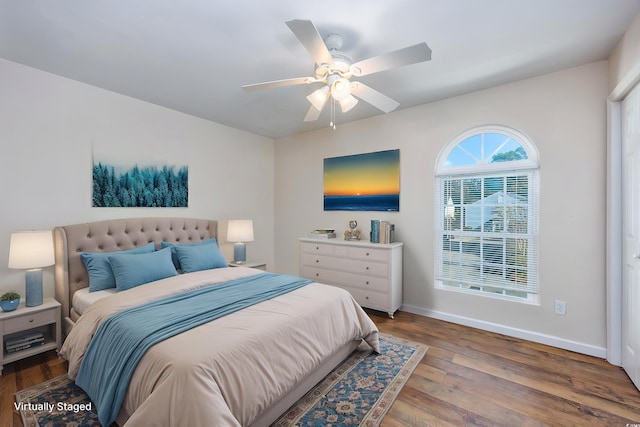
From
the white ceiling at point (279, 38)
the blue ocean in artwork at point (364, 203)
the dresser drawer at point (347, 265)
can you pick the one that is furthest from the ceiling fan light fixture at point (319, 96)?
the dresser drawer at point (347, 265)

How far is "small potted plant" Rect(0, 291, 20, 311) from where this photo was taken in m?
2.21

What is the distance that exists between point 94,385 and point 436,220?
3.33 metres

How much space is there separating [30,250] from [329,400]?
102 inches

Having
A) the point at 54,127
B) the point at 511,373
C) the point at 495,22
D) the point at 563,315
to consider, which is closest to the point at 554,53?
the point at 495,22

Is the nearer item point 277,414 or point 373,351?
point 277,414

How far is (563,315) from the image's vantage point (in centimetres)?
265

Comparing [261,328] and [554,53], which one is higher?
[554,53]

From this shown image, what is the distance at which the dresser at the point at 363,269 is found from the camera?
3.33 m

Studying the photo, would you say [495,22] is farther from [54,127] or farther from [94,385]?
[54,127]

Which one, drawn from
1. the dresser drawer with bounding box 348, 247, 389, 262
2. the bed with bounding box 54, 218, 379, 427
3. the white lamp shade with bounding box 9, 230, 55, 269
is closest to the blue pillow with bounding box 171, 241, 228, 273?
the bed with bounding box 54, 218, 379, 427

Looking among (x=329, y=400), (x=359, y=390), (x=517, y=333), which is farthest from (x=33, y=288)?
(x=517, y=333)

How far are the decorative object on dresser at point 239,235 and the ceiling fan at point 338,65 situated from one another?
2.05 meters

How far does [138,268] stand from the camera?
8.59 feet

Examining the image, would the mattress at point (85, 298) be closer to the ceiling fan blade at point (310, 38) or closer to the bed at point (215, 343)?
the bed at point (215, 343)
